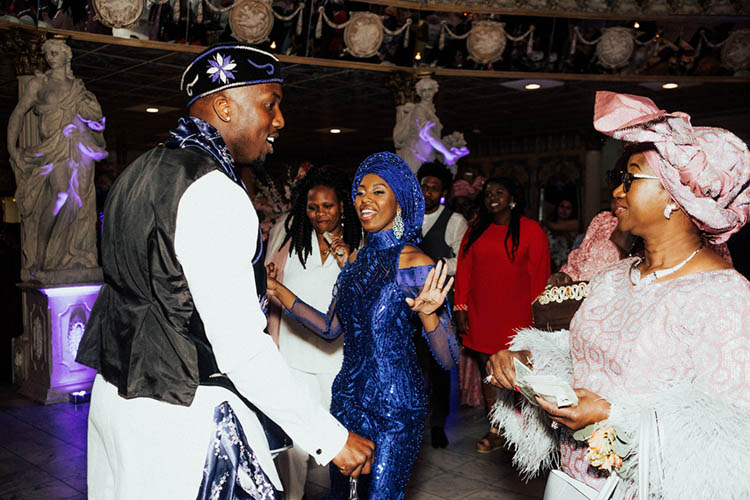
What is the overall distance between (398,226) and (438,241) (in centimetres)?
263

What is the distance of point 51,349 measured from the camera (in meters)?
5.91

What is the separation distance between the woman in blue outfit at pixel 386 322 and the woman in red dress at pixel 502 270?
6.69 feet

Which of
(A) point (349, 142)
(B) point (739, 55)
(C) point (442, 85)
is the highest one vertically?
(B) point (739, 55)

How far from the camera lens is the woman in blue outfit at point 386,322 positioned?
7.82 ft

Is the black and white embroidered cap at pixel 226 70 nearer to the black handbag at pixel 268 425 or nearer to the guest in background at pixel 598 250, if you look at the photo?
the black handbag at pixel 268 425

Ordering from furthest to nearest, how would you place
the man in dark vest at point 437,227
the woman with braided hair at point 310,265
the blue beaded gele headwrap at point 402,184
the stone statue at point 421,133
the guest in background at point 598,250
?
the stone statue at point 421,133
the man in dark vest at point 437,227
the woman with braided hair at point 310,265
the guest in background at point 598,250
the blue beaded gele headwrap at point 402,184

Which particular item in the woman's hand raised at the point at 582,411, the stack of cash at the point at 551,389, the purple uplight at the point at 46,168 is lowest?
the purple uplight at the point at 46,168

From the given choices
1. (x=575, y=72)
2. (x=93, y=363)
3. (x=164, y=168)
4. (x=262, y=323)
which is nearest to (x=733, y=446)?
(x=262, y=323)

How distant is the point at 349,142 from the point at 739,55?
10161mm

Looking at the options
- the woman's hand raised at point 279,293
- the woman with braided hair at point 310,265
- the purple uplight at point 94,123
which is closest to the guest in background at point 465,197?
the woman with braided hair at point 310,265

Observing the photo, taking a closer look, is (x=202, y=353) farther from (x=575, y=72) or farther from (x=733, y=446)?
(x=575, y=72)

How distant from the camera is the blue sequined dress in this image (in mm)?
2393

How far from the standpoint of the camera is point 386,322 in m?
2.48

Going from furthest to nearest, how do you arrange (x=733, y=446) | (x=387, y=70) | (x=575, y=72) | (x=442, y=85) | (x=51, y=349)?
(x=442, y=85) < (x=575, y=72) < (x=387, y=70) < (x=51, y=349) < (x=733, y=446)
